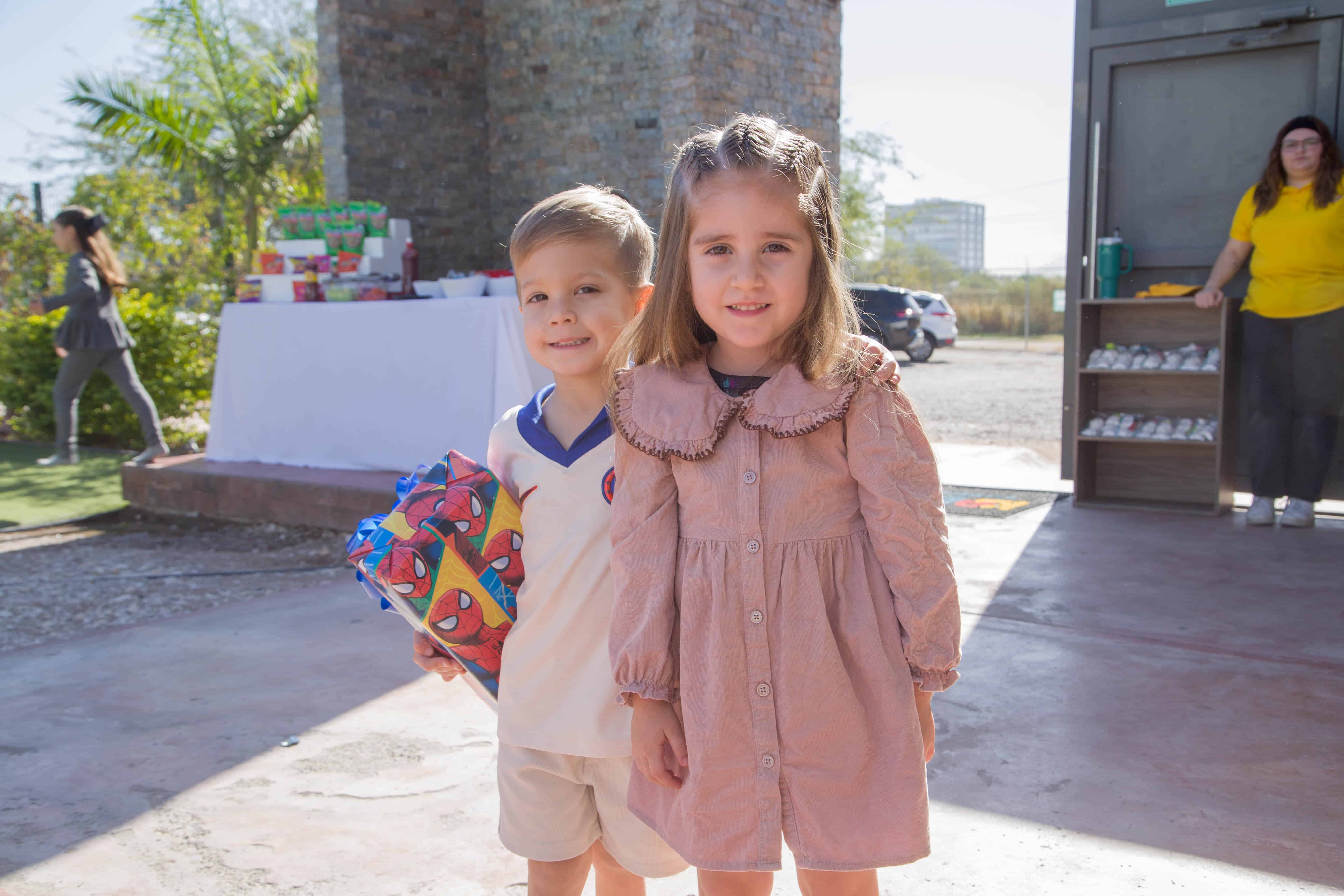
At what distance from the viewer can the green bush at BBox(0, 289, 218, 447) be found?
28.7ft

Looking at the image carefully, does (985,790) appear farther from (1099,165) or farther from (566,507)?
(1099,165)

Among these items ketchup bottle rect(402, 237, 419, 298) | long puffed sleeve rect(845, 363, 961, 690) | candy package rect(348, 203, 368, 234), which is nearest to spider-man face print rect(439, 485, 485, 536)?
long puffed sleeve rect(845, 363, 961, 690)

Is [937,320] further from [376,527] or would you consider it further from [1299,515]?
[376,527]

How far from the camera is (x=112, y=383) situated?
28.5ft

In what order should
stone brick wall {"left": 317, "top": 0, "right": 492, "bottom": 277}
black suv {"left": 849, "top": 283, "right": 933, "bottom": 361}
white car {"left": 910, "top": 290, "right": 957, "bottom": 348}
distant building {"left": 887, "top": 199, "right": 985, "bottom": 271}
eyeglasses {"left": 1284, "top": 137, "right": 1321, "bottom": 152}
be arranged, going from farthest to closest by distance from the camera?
1. distant building {"left": 887, "top": 199, "right": 985, "bottom": 271}
2. white car {"left": 910, "top": 290, "right": 957, "bottom": 348}
3. black suv {"left": 849, "top": 283, "right": 933, "bottom": 361}
4. stone brick wall {"left": 317, "top": 0, "right": 492, "bottom": 277}
5. eyeglasses {"left": 1284, "top": 137, "right": 1321, "bottom": 152}

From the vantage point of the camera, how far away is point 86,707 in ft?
9.77

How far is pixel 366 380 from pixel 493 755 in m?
3.43

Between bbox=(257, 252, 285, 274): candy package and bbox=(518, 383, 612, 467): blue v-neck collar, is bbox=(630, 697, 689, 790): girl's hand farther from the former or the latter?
bbox=(257, 252, 285, 274): candy package

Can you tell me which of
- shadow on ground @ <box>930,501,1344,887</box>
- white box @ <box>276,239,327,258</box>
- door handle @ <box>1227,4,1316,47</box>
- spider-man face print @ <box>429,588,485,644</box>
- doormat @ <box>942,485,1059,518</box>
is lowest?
shadow on ground @ <box>930,501,1344,887</box>

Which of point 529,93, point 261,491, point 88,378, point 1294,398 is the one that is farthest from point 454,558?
point 529,93

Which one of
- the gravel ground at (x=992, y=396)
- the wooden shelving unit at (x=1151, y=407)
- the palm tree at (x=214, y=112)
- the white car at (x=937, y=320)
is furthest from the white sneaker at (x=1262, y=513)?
the white car at (x=937, y=320)

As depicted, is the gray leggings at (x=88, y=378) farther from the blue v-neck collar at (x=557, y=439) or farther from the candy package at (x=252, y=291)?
the blue v-neck collar at (x=557, y=439)

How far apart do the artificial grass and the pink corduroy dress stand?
5725 mm

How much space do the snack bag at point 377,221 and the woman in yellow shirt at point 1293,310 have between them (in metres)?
4.53
